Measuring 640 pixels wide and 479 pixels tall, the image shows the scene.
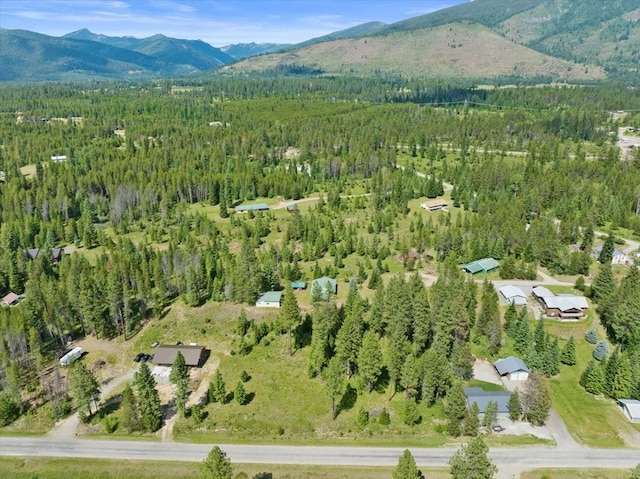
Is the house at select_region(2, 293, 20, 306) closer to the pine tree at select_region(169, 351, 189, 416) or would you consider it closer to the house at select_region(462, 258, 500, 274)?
the pine tree at select_region(169, 351, 189, 416)

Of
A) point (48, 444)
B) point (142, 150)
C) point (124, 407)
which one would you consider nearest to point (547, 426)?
point (124, 407)

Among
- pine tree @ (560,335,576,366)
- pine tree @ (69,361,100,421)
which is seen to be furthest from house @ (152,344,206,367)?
pine tree @ (560,335,576,366)

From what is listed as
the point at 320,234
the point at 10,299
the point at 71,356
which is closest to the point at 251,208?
the point at 320,234

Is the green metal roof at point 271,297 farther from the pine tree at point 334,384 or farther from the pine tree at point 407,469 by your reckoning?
the pine tree at point 407,469

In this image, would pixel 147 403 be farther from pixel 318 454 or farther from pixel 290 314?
pixel 290 314

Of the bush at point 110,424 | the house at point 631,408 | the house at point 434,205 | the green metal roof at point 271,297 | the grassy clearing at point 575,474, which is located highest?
the house at point 434,205

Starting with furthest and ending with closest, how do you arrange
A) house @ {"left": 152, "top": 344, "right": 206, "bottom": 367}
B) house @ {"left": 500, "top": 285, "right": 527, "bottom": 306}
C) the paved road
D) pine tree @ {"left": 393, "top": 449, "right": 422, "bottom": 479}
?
house @ {"left": 500, "top": 285, "right": 527, "bottom": 306}, house @ {"left": 152, "top": 344, "right": 206, "bottom": 367}, the paved road, pine tree @ {"left": 393, "top": 449, "right": 422, "bottom": 479}

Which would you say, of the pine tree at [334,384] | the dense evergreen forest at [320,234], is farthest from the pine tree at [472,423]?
the pine tree at [334,384]
